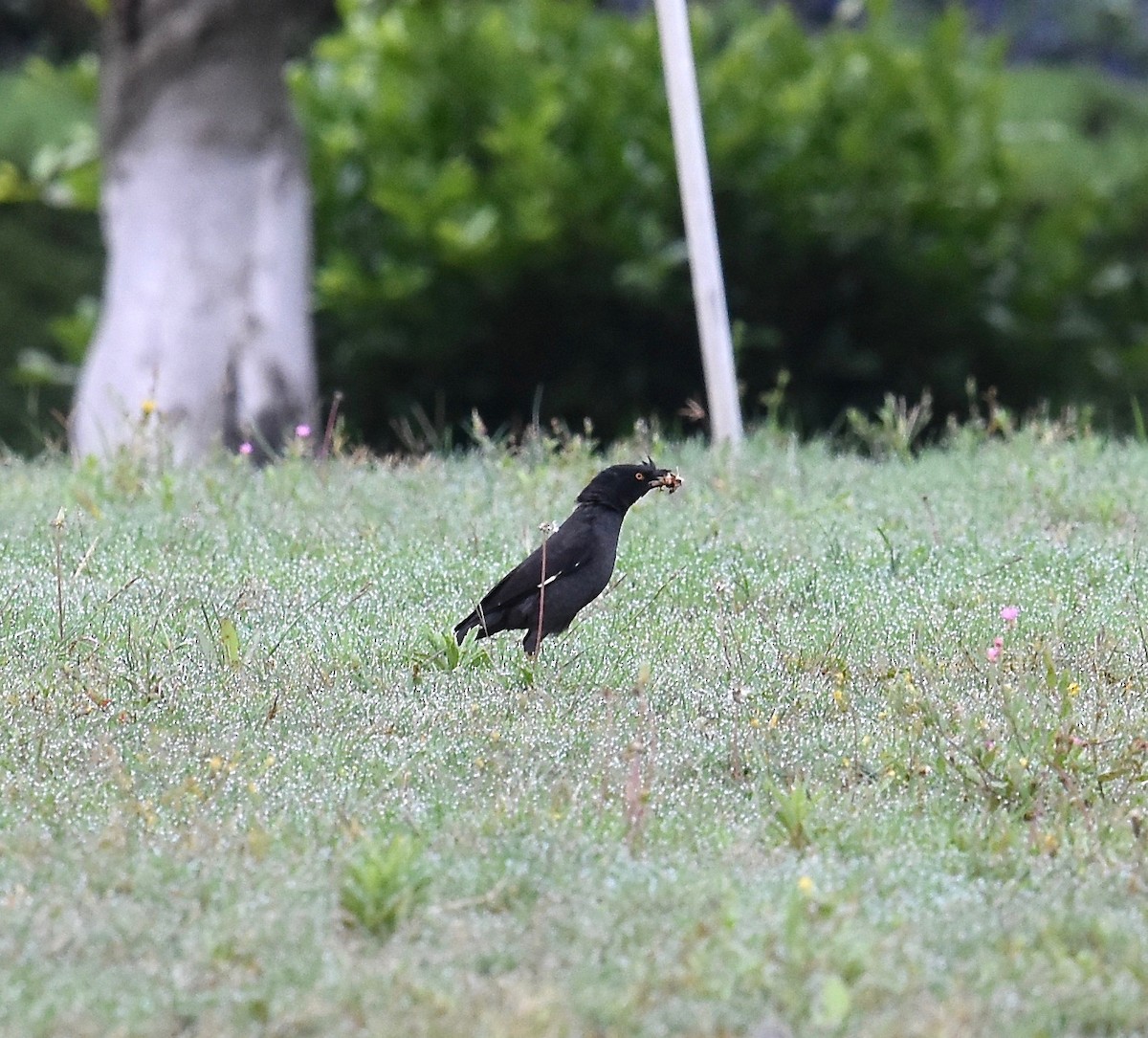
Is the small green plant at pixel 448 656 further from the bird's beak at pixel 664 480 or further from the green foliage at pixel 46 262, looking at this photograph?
the green foliage at pixel 46 262

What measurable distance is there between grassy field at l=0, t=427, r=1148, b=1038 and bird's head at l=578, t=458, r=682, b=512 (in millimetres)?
435

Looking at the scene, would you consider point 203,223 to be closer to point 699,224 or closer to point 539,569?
point 699,224

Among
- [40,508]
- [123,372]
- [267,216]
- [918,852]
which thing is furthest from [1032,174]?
[918,852]

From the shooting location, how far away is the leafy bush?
1216cm

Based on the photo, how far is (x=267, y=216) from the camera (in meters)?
10.7

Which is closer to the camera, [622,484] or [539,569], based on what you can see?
[539,569]

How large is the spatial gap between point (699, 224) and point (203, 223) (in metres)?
3.05

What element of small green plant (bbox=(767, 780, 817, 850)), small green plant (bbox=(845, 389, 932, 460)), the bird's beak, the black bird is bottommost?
small green plant (bbox=(845, 389, 932, 460))

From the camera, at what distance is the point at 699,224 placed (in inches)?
366

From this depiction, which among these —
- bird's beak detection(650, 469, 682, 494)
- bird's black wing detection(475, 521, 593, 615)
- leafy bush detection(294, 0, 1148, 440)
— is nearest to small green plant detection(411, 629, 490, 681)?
bird's black wing detection(475, 521, 593, 615)

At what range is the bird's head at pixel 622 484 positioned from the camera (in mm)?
5660

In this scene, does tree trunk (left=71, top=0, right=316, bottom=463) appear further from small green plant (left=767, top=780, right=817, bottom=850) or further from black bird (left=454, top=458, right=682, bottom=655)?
small green plant (left=767, top=780, right=817, bottom=850)

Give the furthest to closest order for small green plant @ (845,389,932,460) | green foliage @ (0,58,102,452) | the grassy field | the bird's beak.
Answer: green foliage @ (0,58,102,452) → small green plant @ (845,389,932,460) → the bird's beak → the grassy field

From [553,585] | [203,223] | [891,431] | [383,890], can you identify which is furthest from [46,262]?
[383,890]
